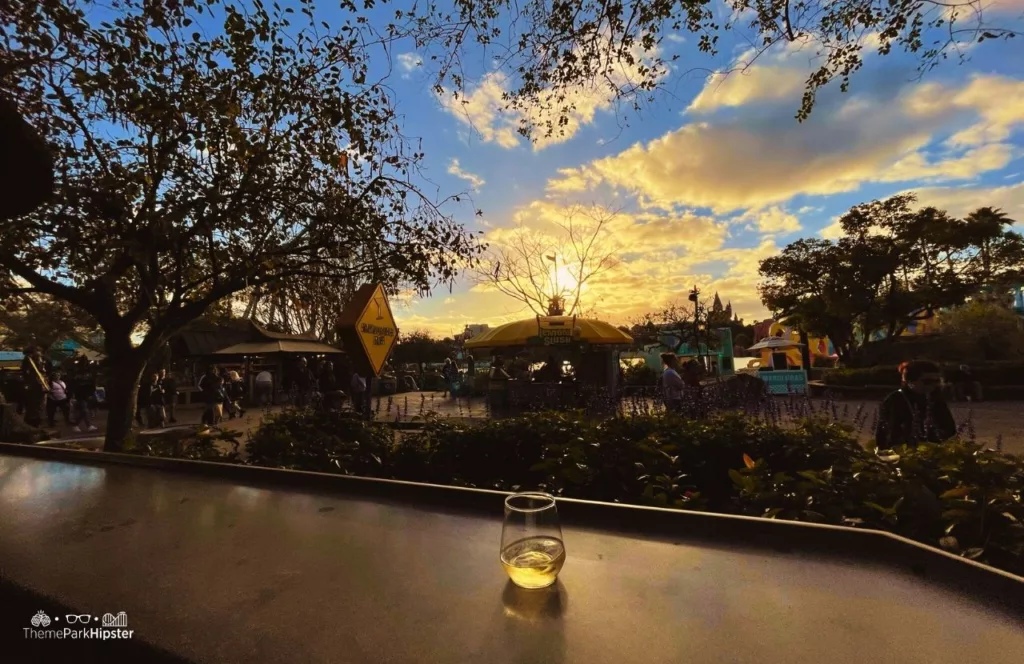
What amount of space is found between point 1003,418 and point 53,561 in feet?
43.9

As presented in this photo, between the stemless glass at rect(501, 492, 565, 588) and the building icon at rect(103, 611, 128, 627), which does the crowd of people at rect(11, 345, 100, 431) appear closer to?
the building icon at rect(103, 611, 128, 627)

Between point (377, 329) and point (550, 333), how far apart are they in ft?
23.3

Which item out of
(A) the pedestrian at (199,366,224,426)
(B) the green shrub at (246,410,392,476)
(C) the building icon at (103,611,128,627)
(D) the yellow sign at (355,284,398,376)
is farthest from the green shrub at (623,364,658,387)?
(C) the building icon at (103,611,128,627)

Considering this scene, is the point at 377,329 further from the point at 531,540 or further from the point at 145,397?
the point at 145,397

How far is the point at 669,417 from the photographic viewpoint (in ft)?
12.8

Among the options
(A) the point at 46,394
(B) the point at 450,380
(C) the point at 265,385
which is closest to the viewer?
(A) the point at 46,394

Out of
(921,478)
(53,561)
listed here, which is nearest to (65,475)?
(53,561)

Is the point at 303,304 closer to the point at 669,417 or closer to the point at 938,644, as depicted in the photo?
the point at 669,417

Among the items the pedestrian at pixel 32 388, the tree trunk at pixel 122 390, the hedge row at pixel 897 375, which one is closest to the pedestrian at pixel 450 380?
the pedestrian at pixel 32 388

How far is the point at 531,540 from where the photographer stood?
1.38m

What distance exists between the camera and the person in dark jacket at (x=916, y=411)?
352cm

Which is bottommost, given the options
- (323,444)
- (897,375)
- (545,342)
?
(897,375)

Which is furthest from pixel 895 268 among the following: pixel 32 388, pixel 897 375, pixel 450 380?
pixel 32 388

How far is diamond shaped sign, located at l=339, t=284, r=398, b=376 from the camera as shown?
4480 millimetres
